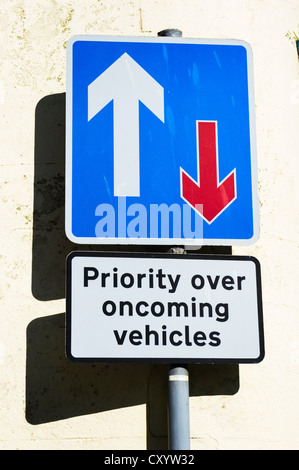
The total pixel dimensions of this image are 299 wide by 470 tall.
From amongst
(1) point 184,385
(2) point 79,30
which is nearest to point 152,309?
(1) point 184,385

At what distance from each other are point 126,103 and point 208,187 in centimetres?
44

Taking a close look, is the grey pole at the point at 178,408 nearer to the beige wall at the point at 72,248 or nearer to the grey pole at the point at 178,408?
the grey pole at the point at 178,408

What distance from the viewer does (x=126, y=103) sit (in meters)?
2.93

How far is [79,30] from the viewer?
3.24 m

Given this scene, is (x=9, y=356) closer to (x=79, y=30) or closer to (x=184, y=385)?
(x=184, y=385)

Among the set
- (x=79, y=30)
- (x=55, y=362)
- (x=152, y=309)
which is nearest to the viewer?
(x=152, y=309)

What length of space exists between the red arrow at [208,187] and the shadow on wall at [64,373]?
0.75 feet

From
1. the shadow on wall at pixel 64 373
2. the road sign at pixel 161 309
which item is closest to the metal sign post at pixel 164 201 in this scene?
the road sign at pixel 161 309

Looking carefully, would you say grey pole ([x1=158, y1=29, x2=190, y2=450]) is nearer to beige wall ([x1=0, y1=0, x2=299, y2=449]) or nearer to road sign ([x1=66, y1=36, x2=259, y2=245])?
beige wall ([x1=0, y1=0, x2=299, y2=449])

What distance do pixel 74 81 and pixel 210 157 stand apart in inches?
22.7

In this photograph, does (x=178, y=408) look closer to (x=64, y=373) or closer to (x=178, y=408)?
(x=178, y=408)

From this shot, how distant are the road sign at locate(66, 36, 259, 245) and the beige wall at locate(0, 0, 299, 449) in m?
0.25

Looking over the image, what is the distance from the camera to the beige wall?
284 cm

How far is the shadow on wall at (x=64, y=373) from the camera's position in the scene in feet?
9.34
